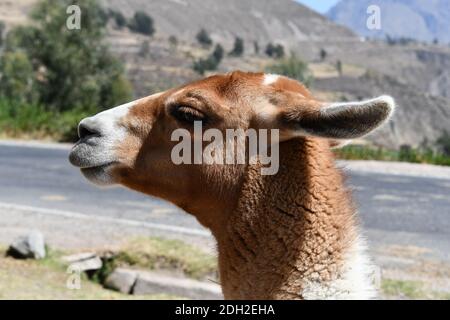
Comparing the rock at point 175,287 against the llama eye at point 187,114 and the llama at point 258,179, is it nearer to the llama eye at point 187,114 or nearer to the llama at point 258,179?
the llama at point 258,179

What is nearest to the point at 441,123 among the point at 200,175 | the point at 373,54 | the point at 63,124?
the point at 373,54

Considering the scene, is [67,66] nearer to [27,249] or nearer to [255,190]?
[27,249]

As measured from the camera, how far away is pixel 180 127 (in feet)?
11.8

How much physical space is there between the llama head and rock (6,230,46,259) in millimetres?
4272

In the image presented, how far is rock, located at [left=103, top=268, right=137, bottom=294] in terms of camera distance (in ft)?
23.0

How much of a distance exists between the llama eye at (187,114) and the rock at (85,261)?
4212mm

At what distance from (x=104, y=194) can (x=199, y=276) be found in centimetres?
663

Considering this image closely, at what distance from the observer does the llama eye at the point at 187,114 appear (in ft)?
11.5

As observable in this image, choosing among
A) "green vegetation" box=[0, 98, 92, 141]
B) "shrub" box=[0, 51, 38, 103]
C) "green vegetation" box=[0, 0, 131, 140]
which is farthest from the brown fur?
"shrub" box=[0, 51, 38, 103]

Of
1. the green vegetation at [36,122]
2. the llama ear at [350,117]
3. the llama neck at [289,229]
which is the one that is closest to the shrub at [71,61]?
the green vegetation at [36,122]

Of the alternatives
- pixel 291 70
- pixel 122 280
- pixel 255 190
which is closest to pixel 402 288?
pixel 122 280

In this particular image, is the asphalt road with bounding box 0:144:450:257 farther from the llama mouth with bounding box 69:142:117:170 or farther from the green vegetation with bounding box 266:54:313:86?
the green vegetation with bounding box 266:54:313:86
